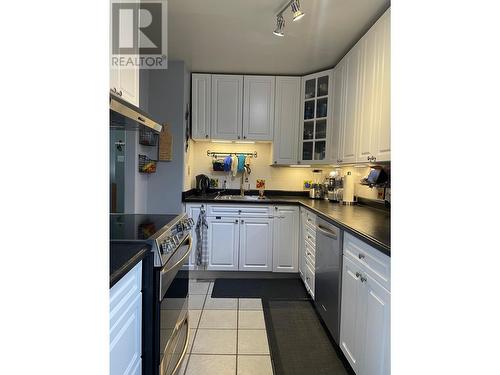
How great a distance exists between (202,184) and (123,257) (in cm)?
274

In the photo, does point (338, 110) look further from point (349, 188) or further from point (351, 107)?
point (349, 188)

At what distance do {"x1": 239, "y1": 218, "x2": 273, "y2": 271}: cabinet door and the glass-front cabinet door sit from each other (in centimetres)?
97

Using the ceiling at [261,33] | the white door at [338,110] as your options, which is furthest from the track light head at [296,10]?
the white door at [338,110]

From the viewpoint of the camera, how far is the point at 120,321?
0.98 meters

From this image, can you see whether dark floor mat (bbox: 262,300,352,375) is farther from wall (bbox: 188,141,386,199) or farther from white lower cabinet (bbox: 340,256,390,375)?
wall (bbox: 188,141,386,199)

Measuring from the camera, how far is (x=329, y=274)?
2.08 meters

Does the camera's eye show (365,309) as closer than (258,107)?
Yes

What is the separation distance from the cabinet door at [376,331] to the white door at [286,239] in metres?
1.80

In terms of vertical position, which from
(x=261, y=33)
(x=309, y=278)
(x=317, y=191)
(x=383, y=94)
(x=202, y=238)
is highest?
(x=261, y=33)

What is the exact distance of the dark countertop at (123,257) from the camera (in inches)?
34.3

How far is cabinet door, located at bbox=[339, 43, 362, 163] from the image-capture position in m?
→ 2.50

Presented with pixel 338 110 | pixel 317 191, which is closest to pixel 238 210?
pixel 317 191
